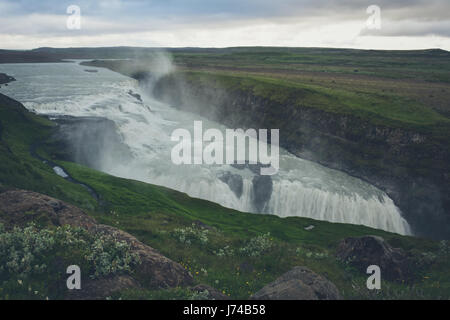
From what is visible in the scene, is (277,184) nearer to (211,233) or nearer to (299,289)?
(211,233)

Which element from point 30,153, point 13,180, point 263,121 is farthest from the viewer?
point 263,121

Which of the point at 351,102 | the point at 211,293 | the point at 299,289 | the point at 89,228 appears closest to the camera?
the point at 299,289

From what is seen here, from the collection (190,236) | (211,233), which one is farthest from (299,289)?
(211,233)

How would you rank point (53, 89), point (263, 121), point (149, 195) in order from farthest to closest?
point (53, 89) < point (263, 121) < point (149, 195)

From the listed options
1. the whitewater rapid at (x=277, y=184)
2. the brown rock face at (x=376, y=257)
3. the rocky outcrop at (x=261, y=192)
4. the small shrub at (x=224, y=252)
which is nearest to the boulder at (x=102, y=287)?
the small shrub at (x=224, y=252)

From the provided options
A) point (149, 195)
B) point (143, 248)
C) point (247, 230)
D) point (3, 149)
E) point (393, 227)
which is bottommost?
point (393, 227)
